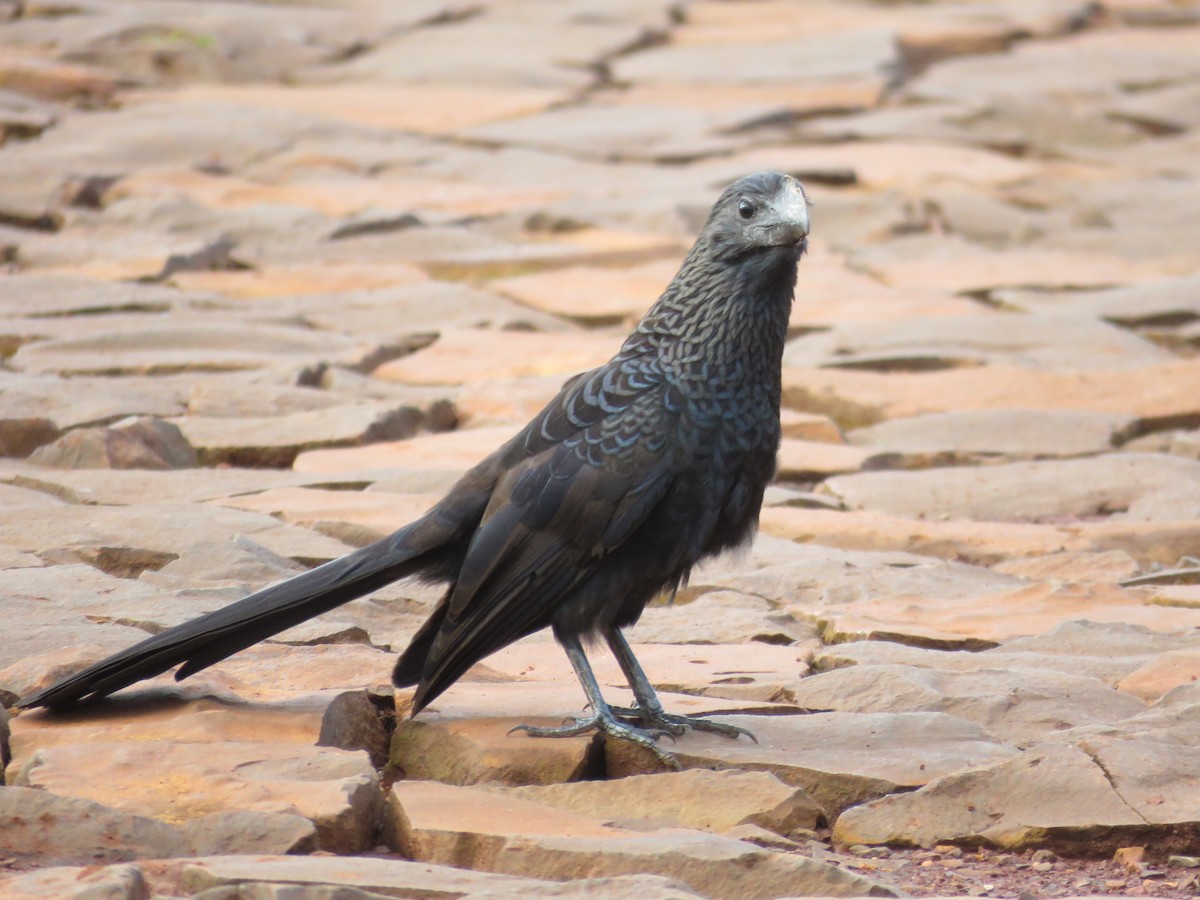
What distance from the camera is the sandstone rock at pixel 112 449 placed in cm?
481

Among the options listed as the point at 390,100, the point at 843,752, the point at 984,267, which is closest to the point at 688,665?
the point at 843,752

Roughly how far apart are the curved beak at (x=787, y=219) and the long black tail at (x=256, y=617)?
3.07 ft

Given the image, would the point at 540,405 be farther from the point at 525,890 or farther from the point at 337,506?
the point at 525,890

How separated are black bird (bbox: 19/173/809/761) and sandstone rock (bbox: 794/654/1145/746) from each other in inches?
14.2

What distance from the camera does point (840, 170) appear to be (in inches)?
350

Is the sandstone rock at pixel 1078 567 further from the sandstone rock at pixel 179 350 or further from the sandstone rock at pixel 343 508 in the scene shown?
the sandstone rock at pixel 179 350

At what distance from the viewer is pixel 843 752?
10.0 feet

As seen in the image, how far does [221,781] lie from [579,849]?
64 centimetres

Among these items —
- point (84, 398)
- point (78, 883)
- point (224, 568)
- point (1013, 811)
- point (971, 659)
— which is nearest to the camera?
point (78, 883)

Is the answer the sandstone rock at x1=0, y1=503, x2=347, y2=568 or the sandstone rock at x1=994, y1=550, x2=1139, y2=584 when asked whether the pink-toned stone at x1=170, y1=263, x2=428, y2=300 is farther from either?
the sandstone rock at x1=994, y1=550, x2=1139, y2=584

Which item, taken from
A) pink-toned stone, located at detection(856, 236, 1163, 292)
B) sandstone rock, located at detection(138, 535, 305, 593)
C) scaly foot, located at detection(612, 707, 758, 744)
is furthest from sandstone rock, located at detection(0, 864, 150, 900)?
pink-toned stone, located at detection(856, 236, 1163, 292)

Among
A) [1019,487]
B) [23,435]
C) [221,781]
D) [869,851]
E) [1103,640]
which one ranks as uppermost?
[221,781]

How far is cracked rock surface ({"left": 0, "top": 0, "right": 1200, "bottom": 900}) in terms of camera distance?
107 inches

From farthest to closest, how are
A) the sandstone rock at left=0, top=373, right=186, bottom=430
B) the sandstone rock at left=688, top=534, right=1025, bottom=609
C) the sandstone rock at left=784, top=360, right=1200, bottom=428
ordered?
the sandstone rock at left=784, top=360, right=1200, bottom=428, the sandstone rock at left=0, top=373, right=186, bottom=430, the sandstone rock at left=688, top=534, right=1025, bottom=609
